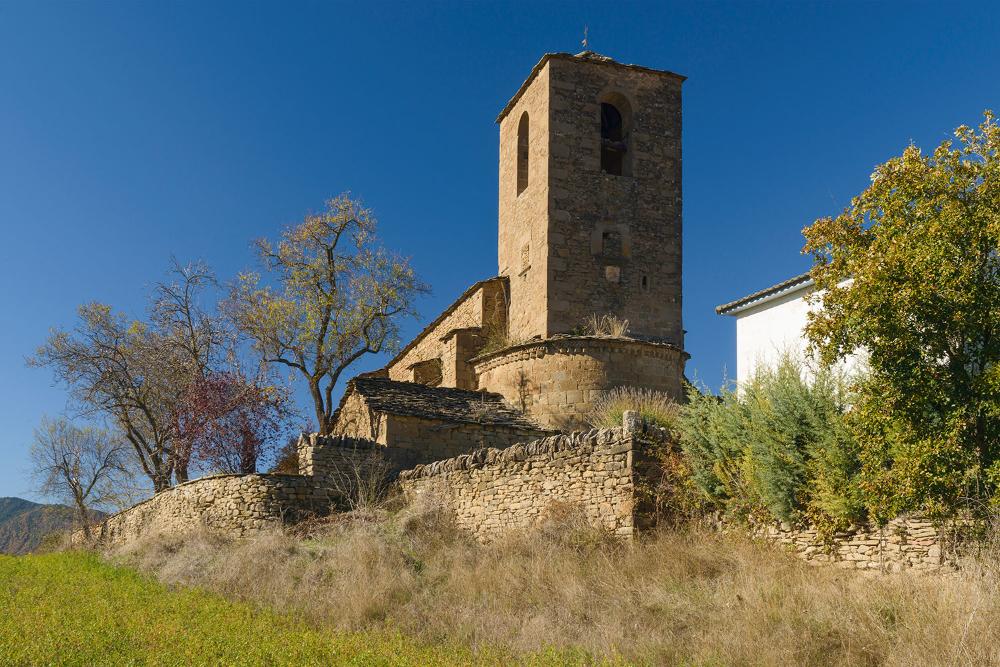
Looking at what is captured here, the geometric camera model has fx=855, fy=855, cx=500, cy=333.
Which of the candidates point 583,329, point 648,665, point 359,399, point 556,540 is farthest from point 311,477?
point 648,665

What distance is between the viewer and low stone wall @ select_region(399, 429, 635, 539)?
11797 millimetres

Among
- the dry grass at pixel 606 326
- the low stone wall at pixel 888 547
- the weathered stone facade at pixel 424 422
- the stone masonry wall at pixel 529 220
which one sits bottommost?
the low stone wall at pixel 888 547

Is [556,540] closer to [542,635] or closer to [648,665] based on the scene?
[542,635]

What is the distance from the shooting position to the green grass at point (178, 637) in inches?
310

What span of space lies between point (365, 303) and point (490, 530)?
15077 millimetres

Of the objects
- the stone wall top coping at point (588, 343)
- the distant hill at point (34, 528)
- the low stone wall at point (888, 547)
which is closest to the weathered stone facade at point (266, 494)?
the stone wall top coping at point (588, 343)

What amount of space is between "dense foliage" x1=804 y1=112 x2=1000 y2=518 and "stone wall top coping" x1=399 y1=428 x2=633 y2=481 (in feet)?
11.8

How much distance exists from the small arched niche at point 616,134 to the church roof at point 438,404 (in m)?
8.18

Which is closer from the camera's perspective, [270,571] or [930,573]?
[930,573]

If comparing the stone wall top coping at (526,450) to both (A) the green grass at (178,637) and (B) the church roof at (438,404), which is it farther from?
(A) the green grass at (178,637)

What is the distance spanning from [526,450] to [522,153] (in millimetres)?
14816

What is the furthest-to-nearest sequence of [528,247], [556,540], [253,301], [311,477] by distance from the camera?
[253,301], [528,247], [311,477], [556,540]

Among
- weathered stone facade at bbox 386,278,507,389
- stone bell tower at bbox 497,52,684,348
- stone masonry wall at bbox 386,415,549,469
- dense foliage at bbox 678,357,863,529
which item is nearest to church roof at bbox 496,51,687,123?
stone bell tower at bbox 497,52,684,348

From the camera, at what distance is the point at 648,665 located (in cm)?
734
